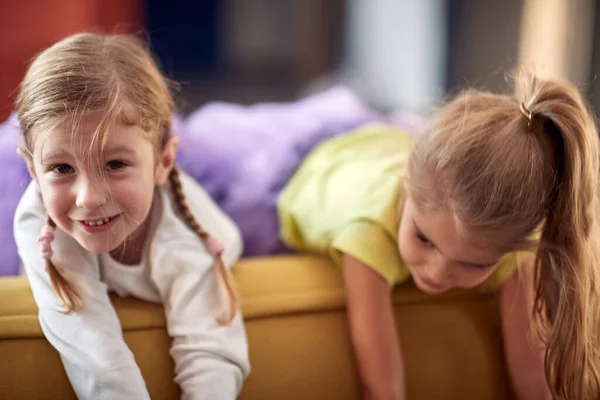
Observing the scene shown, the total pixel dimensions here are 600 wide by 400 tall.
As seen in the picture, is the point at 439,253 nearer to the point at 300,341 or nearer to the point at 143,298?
the point at 300,341

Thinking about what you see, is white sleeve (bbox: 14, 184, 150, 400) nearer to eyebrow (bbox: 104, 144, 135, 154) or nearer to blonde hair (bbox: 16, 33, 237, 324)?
blonde hair (bbox: 16, 33, 237, 324)

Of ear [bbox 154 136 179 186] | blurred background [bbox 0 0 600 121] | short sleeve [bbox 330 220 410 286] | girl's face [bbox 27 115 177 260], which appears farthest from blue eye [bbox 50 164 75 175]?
blurred background [bbox 0 0 600 121]

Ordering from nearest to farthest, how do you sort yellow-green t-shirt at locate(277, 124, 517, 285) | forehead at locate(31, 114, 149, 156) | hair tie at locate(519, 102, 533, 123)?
forehead at locate(31, 114, 149, 156) < hair tie at locate(519, 102, 533, 123) < yellow-green t-shirt at locate(277, 124, 517, 285)

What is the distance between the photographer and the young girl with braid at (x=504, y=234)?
0.78 meters

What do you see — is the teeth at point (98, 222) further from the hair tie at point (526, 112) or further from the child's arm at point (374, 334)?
the hair tie at point (526, 112)

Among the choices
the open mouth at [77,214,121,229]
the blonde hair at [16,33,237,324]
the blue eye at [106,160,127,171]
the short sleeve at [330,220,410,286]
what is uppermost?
the blonde hair at [16,33,237,324]

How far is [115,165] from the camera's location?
0.72 m

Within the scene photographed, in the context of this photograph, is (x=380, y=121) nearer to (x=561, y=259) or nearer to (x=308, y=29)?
(x=561, y=259)

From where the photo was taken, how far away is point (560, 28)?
207 centimetres

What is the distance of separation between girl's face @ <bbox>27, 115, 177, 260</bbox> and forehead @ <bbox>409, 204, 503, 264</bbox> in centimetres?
31

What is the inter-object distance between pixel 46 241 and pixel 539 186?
525mm

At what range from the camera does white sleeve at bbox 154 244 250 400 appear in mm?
770

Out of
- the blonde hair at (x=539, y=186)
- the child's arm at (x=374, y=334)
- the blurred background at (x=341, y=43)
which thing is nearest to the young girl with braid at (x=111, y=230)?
the child's arm at (x=374, y=334)

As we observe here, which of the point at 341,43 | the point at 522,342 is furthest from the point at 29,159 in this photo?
the point at 341,43
